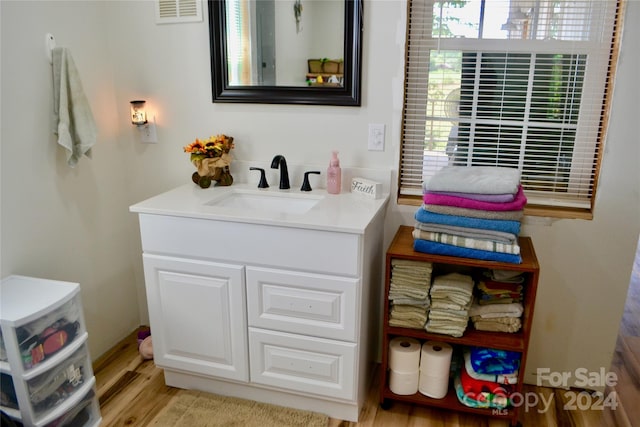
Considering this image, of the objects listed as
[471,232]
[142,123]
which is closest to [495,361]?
[471,232]

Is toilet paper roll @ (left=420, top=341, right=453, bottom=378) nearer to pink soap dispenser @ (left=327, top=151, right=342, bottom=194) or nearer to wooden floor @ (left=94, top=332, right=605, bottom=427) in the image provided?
wooden floor @ (left=94, top=332, right=605, bottom=427)

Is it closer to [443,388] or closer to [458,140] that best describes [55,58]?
[458,140]

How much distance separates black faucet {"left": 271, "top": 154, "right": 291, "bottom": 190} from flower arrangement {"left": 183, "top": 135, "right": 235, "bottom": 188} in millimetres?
242

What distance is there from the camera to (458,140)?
213 cm

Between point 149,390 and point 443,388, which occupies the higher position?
point 443,388

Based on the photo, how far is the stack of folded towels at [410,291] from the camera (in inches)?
74.5

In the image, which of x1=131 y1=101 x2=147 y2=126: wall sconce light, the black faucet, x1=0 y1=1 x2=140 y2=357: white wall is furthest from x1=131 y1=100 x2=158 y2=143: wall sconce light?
the black faucet

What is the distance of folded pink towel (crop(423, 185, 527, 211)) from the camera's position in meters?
1.75

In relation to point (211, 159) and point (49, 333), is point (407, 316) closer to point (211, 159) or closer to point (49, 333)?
point (211, 159)

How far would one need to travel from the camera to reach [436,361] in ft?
6.46

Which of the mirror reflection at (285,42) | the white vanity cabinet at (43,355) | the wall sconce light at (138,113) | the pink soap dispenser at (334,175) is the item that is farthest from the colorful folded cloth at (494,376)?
the wall sconce light at (138,113)

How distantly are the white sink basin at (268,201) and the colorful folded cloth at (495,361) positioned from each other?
3.00 feet

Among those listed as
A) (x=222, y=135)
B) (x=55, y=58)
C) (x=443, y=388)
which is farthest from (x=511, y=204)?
(x=55, y=58)

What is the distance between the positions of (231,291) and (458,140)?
1.17 m
